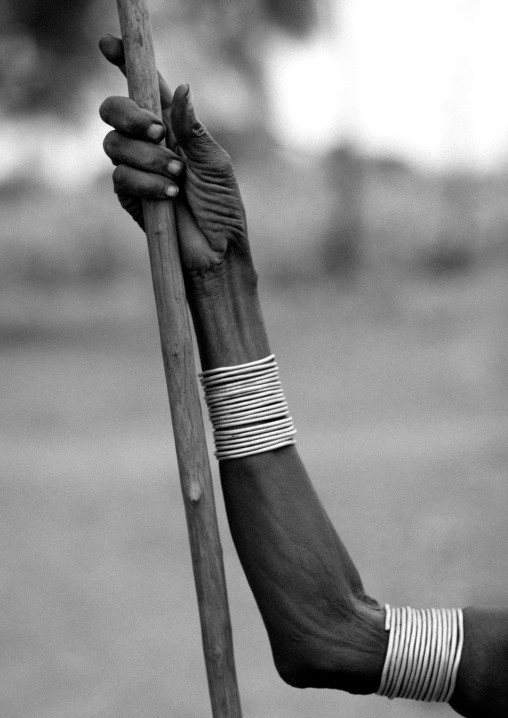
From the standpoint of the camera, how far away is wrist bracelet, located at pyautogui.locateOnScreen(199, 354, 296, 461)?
5.80 ft

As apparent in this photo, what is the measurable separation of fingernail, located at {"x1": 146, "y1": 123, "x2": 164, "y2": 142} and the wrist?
0.83ft

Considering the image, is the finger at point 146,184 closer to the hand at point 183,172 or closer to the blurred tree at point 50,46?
the hand at point 183,172

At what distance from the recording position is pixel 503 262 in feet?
60.6

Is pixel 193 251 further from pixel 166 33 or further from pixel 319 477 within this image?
pixel 166 33

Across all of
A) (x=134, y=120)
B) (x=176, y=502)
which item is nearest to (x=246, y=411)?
(x=134, y=120)

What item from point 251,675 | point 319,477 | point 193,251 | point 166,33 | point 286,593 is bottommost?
point 251,675

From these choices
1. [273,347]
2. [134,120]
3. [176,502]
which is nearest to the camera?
[134,120]

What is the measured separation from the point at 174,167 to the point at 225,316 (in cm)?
28

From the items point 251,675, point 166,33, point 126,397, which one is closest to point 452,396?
point 126,397

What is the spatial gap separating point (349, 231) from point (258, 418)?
1628cm

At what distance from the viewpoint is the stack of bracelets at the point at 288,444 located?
1719mm

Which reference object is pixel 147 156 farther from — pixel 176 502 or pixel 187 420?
pixel 176 502

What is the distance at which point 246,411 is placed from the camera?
178 cm

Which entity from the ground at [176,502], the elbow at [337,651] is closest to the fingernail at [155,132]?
the elbow at [337,651]
